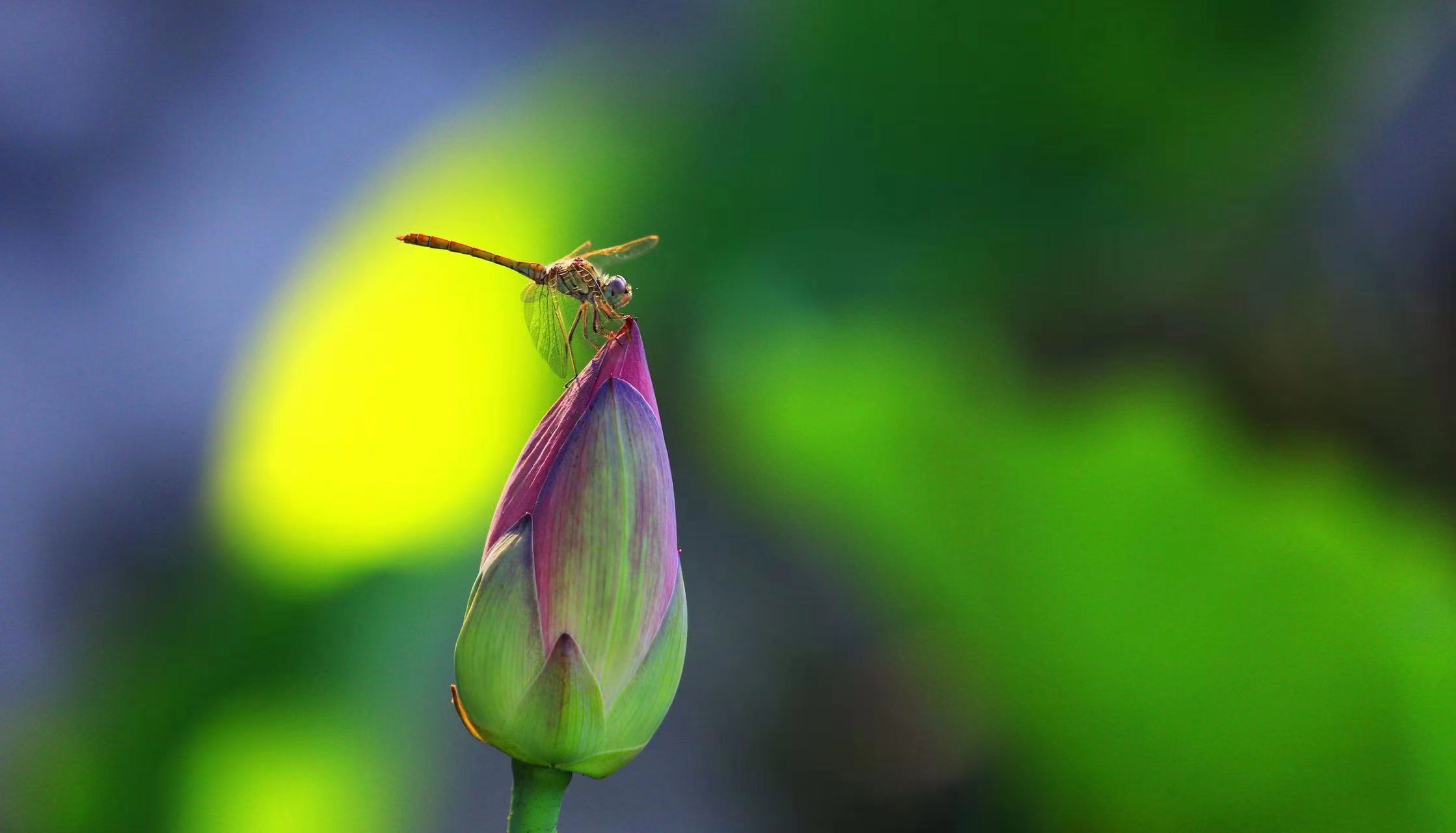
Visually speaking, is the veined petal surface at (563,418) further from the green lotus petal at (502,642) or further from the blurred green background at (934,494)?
the blurred green background at (934,494)

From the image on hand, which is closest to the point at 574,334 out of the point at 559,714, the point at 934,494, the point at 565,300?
the point at 565,300

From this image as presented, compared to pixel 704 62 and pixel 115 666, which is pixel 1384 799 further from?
pixel 115 666

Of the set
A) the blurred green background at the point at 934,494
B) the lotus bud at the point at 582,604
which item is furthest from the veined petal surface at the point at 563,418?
the blurred green background at the point at 934,494

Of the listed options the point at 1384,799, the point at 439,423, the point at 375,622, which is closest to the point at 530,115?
the point at 439,423

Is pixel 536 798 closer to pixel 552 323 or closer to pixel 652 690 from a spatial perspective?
pixel 652 690

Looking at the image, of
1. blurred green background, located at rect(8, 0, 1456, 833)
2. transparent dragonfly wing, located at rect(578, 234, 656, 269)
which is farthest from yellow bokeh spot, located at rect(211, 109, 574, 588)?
transparent dragonfly wing, located at rect(578, 234, 656, 269)

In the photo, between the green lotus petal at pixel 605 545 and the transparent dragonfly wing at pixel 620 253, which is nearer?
the green lotus petal at pixel 605 545
